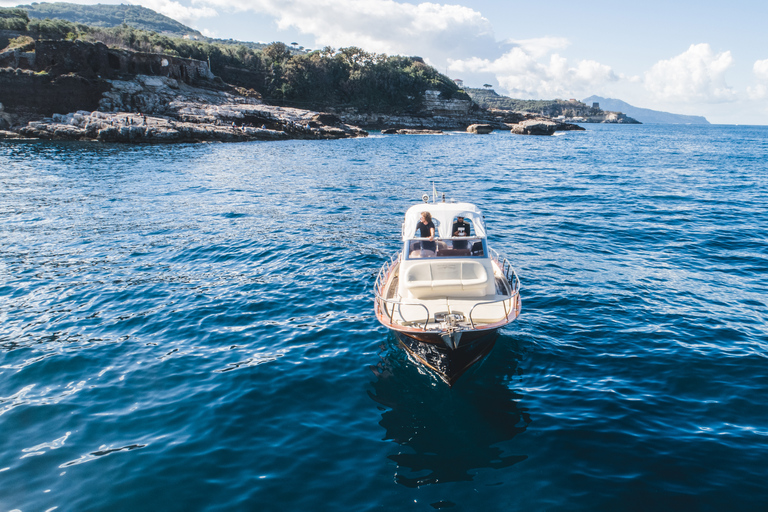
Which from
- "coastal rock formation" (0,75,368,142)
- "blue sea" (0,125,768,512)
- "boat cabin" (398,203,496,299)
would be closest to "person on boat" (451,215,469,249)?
"boat cabin" (398,203,496,299)

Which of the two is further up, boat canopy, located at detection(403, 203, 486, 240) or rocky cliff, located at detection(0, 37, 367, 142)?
rocky cliff, located at detection(0, 37, 367, 142)

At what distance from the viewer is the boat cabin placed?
11.0 meters

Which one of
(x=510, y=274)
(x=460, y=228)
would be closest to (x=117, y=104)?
(x=460, y=228)

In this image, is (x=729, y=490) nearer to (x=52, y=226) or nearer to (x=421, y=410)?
(x=421, y=410)

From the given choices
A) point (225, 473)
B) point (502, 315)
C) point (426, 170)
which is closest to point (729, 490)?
point (502, 315)

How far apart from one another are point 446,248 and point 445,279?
4.81ft

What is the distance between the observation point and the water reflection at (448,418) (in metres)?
7.57

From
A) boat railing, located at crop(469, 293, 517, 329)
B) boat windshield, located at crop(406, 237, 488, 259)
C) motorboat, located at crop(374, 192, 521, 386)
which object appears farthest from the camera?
boat windshield, located at crop(406, 237, 488, 259)

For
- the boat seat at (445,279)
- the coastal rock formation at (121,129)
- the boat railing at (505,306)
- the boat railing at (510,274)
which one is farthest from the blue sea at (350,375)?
the coastal rock formation at (121,129)

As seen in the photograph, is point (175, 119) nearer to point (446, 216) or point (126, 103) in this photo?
point (126, 103)

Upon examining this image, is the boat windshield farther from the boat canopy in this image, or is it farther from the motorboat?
the boat canopy

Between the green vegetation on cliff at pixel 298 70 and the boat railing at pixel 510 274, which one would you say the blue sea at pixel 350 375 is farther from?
the green vegetation on cliff at pixel 298 70

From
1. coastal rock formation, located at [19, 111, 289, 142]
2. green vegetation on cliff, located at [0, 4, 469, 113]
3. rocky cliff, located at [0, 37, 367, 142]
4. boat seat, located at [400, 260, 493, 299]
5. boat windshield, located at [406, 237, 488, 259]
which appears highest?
green vegetation on cliff, located at [0, 4, 469, 113]

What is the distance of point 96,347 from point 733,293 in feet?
64.4
